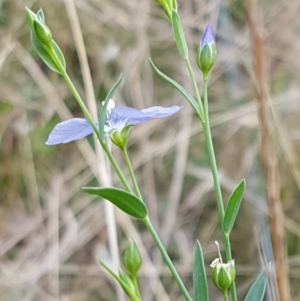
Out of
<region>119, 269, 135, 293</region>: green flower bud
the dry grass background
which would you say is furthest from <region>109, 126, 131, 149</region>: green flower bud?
the dry grass background

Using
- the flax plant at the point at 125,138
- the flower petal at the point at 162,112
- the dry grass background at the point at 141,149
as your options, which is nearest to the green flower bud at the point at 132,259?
the flax plant at the point at 125,138

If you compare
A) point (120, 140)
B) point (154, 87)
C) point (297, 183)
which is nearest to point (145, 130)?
point (154, 87)

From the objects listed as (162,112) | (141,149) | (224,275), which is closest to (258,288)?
(224,275)

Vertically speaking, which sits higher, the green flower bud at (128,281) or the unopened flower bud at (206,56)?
the unopened flower bud at (206,56)

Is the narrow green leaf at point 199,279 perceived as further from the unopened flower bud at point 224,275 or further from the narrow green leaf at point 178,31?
the narrow green leaf at point 178,31

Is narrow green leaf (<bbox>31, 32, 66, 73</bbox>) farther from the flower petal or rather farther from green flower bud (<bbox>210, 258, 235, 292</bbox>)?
green flower bud (<bbox>210, 258, 235, 292</bbox>)
